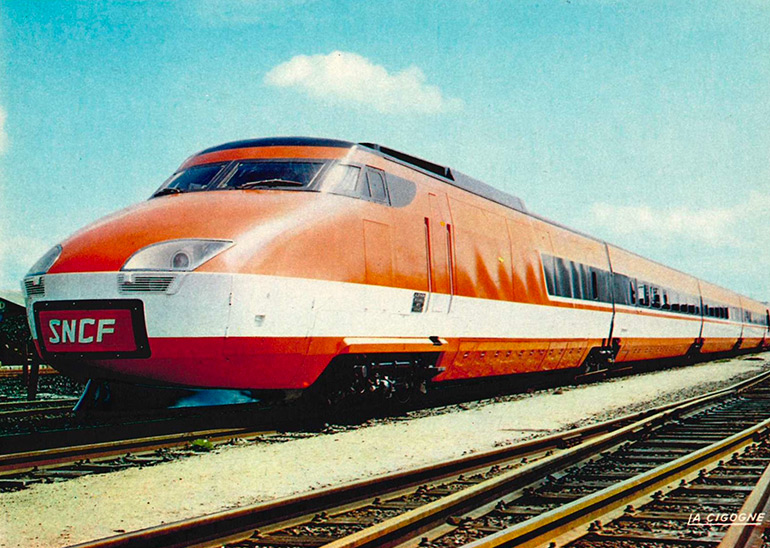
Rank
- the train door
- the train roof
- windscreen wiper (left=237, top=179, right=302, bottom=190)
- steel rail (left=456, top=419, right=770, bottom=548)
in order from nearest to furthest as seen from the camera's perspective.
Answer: steel rail (left=456, top=419, right=770, bottom=548) < windscreen wiper (left=237, top=179, right=302, bottom=190) < the train roof < the train door

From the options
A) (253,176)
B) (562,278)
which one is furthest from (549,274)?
(253,176)

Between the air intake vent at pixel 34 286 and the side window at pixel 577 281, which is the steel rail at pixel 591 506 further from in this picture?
the side window at pixel 577 281

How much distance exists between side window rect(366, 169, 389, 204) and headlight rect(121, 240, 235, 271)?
2.34m

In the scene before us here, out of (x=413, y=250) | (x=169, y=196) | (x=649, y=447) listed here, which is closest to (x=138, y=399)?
(x=169, y=196)

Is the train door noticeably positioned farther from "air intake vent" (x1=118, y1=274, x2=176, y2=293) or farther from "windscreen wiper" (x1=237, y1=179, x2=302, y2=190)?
"air intake vent" (x1=118, y1=274, x2=176, y2=293)

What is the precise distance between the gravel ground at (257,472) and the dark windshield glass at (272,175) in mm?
2798

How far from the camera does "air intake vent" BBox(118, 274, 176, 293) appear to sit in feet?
20.7

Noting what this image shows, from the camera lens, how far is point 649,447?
23.1ft

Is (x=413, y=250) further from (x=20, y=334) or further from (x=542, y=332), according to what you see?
(x=20, y=334)

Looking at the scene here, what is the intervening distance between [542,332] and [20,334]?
1054 centimetres

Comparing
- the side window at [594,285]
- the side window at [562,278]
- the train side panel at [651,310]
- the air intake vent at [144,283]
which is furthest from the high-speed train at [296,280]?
the train side panel at [651,310]

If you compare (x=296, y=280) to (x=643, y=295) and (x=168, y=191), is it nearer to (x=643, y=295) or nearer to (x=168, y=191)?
(x=168, y=191)

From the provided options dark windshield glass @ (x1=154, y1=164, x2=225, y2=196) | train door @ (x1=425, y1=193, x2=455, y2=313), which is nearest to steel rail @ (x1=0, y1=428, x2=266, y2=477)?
dark windshield glass @ (x1=154, y1=164, x2=225, y2=196)

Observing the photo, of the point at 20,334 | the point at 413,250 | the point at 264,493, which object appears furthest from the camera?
the point at 20,334
